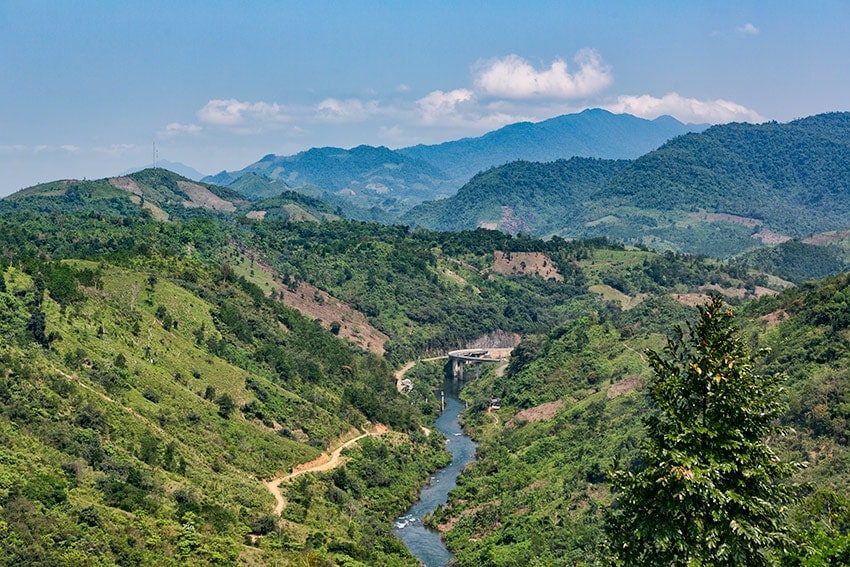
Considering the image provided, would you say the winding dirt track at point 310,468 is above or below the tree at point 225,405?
below

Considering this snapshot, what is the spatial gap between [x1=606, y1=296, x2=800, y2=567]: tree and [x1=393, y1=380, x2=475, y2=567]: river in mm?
56710

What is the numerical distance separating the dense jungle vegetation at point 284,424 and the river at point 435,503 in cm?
178

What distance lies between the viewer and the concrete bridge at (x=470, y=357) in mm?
164125

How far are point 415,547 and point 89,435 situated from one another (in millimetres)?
31119

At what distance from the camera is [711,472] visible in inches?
797

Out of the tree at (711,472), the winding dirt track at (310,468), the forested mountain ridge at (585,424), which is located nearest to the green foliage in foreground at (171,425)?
the winding dirt track at (310,468)

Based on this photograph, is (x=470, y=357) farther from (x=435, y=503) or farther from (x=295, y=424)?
(x=435, y=503)

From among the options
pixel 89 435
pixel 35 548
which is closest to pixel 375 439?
pixel 89 435

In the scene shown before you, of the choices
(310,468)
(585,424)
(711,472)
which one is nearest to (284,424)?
(310,468)

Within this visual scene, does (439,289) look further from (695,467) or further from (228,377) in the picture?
(695,467)

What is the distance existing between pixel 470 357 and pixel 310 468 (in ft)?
268

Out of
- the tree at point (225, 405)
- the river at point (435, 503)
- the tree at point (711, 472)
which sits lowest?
the river at point (435, 503)

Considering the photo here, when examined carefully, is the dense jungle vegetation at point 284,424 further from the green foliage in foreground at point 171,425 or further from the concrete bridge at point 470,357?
the concrete bridge at point 470,357

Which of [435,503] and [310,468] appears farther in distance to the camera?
[435,503]
